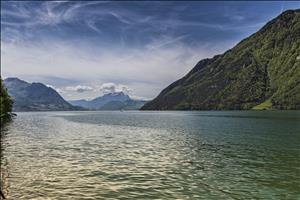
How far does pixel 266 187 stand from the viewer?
120 ft

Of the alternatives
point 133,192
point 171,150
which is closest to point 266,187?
point 133,192

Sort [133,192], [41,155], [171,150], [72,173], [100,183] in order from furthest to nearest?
[171,150] < [41,155] < [72,173] < [100,183] < [133,192]

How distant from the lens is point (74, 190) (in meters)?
35.2

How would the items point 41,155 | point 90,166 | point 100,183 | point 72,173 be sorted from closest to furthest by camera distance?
point 100,183 < point 72,173 < point 90,166 < point 41,155

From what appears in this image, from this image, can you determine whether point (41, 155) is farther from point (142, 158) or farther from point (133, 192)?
point (133, 192)

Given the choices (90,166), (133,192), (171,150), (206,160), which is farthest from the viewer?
(171,150)

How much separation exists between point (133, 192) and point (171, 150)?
110 ft

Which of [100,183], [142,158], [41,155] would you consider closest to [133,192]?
[100,183]

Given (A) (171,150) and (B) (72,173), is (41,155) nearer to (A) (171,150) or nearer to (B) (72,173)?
(B) (72,173)

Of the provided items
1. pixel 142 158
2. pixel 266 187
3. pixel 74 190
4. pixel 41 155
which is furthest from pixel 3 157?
pixel 266 187

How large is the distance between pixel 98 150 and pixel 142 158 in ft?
47.8

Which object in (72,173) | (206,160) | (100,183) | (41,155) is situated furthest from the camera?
(41,155)

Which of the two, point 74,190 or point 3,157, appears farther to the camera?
point 3,157

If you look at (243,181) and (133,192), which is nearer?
(133,192)
